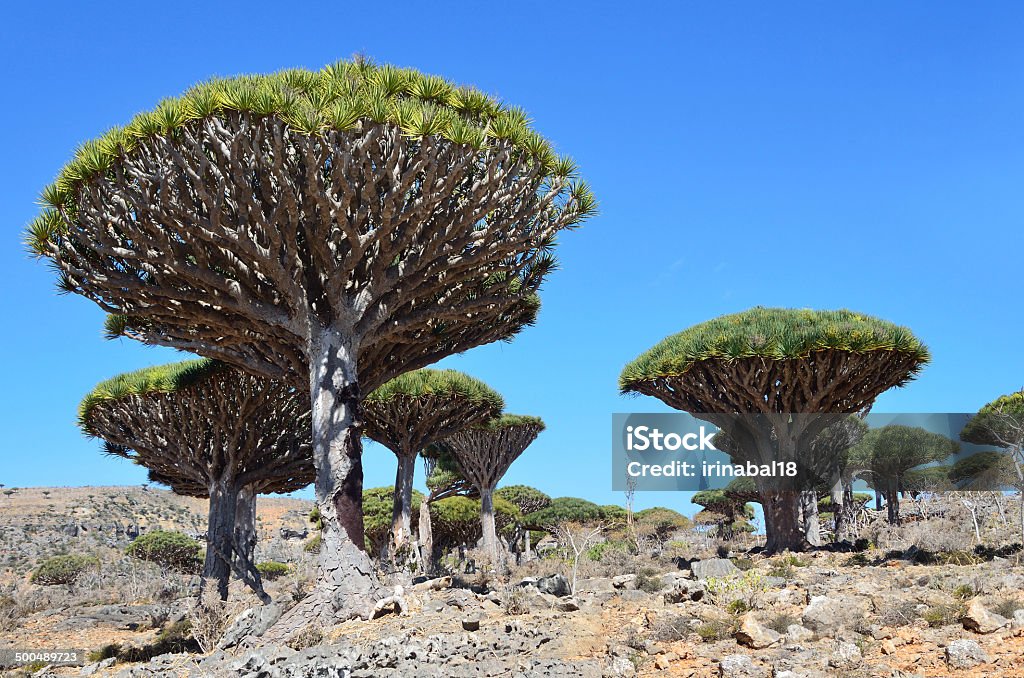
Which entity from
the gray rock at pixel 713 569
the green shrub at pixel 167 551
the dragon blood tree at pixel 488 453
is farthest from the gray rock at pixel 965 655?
the green shrub at pixel 167 551

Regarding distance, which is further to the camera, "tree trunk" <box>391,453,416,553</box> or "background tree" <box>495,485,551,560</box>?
"background tree" <box>495,485,551,560</box>

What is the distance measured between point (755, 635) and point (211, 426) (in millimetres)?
13543

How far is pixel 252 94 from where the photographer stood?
872cm

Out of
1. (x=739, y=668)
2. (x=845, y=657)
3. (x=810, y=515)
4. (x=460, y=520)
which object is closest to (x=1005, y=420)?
(x=810, y=515)

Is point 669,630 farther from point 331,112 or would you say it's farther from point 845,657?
point 331,112

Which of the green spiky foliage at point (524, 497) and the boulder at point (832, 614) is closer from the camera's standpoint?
the boulder at point (832, 614)

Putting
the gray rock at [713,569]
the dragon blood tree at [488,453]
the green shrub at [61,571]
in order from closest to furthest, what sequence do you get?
the gray rock at [713,569] → the dragon blood tree at [488,453] → the green shrub at [61,571]

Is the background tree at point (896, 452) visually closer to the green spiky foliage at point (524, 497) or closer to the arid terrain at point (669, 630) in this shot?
the green spiky foliage at point (524, 497)

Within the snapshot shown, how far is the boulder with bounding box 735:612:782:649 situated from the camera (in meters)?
6.97

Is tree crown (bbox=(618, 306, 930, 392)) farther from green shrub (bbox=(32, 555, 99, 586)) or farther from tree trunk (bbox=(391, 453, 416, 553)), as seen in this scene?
green shrub (bbox=(32, 555, 99, 586))

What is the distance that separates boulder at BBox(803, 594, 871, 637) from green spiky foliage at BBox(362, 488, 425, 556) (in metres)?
20.8

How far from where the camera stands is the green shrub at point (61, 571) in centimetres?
2755

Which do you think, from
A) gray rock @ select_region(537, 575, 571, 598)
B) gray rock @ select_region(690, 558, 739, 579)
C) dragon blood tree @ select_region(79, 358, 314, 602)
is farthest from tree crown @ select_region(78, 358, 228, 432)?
gray rock @ select_region(690, 558, 739, 579)

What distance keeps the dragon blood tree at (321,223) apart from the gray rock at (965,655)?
6.15 m
